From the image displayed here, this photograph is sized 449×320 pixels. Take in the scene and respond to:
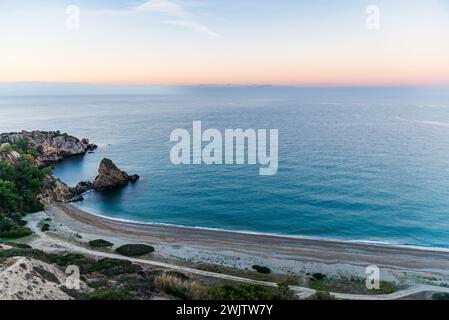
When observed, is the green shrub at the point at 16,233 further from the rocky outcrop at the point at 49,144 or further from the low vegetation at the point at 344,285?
the rocky outcrop at the point at 49,144

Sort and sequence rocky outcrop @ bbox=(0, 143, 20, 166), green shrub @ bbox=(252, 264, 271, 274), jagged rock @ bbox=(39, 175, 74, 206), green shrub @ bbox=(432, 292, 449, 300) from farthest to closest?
rocky outcrop @ bbox=(0, 143, 20, 166), jagged rock @ bbox=(39, 175, 74, 206), green shrub @ bbox=(252, 264, 271, 274), green shrub @ bbox=(432, 292, 449, 300)

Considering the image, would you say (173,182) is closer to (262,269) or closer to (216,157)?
(216,157)

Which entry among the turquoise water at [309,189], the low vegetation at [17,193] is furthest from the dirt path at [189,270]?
the turquoise water at [309,189]

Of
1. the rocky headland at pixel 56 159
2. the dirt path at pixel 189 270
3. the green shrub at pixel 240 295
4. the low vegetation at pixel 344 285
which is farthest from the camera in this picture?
the rocky headland at pixel 56 159

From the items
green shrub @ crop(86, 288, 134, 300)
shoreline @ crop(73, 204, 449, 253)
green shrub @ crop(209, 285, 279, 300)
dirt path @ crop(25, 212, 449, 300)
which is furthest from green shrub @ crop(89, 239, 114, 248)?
green shrub @ crop(209, 285, 279, 300)

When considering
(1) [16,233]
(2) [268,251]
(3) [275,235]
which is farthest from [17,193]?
(3) [275,235]

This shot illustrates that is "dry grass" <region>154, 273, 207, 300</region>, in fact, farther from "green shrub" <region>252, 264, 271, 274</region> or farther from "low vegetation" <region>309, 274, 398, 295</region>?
"low vegetation" <region>309, 274, 398, 295</region>

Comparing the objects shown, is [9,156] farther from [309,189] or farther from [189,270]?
[309,189]

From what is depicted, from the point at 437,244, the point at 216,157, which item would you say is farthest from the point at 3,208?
the point at 437,244
